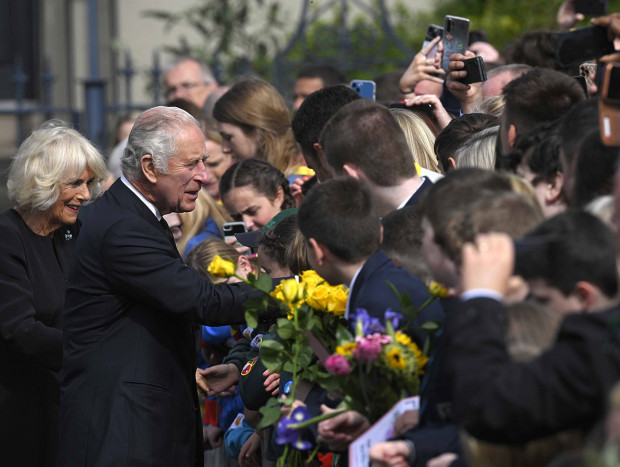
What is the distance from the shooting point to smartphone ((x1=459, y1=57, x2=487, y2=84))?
4.64 metres

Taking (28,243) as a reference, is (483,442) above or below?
above

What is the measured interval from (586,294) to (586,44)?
2.10 m

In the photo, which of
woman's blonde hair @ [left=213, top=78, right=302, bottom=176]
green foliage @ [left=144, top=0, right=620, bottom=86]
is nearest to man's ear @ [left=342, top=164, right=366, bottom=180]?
woman's blonde hair @ [left=213, top=78, right=302, bottom=176]

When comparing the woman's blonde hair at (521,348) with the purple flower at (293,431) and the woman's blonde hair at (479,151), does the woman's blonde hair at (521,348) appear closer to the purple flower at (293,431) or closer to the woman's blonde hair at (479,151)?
the purple flower at (293,431)

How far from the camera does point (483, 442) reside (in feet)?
7.55

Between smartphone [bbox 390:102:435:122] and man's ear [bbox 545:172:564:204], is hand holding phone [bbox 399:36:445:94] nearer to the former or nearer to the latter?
smartphone [bbox 390:102:435:122]

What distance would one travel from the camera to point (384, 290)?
300 cm

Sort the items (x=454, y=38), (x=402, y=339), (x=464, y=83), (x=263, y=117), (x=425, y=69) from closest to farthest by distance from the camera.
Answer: (x=402, y=339)
(x=464, y=83)
(x=454, y=38)
(x=425, y=69)
(x=263, y=117)

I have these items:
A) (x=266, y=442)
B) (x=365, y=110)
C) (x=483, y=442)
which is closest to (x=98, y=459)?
(x=266, y=442)

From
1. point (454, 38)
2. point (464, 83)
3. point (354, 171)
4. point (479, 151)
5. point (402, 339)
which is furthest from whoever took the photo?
point (454, 38)

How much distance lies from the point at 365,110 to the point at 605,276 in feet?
5.08

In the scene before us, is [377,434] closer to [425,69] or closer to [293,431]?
[293,431]

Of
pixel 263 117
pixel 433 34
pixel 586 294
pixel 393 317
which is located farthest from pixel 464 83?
pixel 586 294

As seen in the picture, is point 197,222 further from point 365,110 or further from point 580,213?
point 580,213
